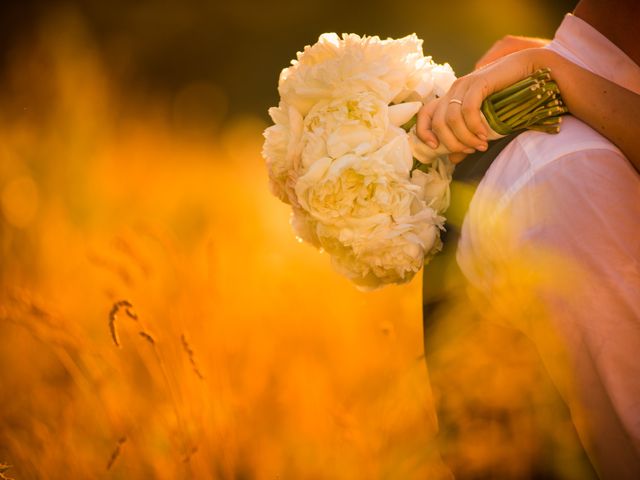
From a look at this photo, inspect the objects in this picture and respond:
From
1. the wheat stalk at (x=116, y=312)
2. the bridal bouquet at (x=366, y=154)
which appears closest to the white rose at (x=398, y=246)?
the bridal bouquet at (x=366, y=154)

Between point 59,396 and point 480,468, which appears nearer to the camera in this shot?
point 480,468

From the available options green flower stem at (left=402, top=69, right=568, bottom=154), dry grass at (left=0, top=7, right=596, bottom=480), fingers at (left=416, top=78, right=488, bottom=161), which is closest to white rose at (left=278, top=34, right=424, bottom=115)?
fingers at (left=416, top=78, right=488, bottom=161)

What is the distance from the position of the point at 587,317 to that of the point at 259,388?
1.50 m

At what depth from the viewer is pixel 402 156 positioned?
143cm

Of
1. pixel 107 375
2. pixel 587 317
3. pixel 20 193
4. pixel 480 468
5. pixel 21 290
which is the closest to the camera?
pixel 587 317

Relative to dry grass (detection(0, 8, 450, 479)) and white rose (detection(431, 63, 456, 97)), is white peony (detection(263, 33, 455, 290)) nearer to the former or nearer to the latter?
white rose (detection(431, 63, 456, 97))

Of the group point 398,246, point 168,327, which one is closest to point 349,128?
point 398,246

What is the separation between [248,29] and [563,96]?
640 cm

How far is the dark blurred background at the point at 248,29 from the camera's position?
6371 millimetres

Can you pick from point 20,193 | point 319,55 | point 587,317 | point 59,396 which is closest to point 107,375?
point 59,396

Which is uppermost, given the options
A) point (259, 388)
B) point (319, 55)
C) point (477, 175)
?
point (319, 55)

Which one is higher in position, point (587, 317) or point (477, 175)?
point (477, 175)

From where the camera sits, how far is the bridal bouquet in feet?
4.63

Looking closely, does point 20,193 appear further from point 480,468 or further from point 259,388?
point 480,468
